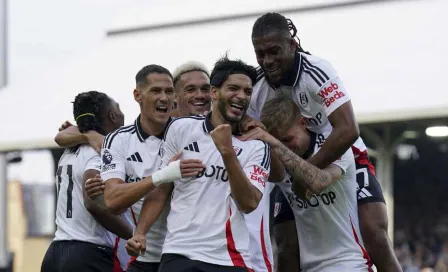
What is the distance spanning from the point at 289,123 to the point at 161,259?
4.47 feet

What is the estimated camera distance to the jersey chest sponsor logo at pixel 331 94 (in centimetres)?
820

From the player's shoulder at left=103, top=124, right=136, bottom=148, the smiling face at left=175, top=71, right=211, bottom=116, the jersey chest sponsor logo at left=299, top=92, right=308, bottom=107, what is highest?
the smiling face at left=175, top=71, right=211, bottom=116

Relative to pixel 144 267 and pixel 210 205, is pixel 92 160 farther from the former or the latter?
pixel 210 205

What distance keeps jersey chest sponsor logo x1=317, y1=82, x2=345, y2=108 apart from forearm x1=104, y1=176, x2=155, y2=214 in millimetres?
1344

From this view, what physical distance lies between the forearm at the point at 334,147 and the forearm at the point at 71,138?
2021 millimetres

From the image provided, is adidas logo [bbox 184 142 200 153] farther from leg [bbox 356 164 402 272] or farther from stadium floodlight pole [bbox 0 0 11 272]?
stadium floodlight pole [bbox 0 0 11 272]

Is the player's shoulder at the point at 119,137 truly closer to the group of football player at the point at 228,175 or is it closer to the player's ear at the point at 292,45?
the group of football player at the point at 228,175

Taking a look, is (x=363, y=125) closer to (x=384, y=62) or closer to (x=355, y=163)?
(x=384, y=62)

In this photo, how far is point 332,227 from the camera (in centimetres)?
866

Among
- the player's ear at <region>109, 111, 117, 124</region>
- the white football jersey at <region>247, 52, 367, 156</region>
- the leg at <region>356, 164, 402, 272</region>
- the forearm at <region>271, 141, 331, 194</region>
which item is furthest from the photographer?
the player's ear at <region>109, 111, 117, 124</region>

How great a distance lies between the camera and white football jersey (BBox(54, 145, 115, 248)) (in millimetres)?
9359

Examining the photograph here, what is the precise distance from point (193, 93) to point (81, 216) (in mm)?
1262

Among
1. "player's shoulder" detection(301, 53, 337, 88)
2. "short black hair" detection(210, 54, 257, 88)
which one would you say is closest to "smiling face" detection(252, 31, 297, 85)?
"player's shoulder" detection(301, 53, 337, 88)

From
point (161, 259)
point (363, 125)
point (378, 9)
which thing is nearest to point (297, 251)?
point (161, 259)
